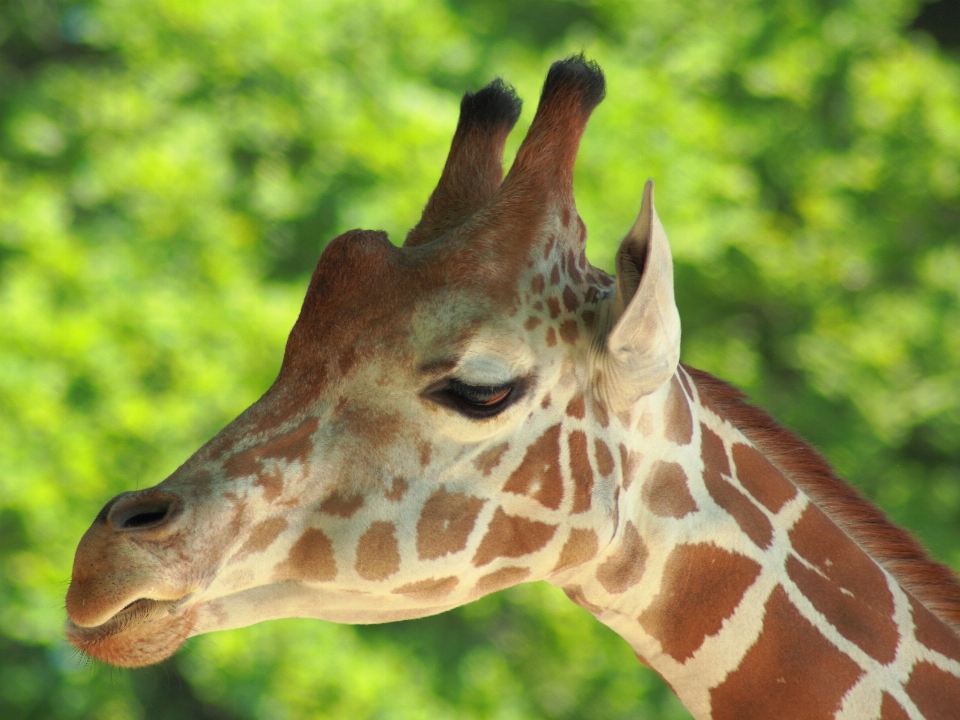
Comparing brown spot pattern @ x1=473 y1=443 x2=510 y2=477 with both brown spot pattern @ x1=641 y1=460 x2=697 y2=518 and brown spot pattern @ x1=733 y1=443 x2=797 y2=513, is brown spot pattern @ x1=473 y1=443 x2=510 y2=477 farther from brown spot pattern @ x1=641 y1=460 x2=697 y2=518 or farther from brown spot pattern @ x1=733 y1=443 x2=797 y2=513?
brown spot pattern @ x1=733 y1=443 x2=797 y2=513

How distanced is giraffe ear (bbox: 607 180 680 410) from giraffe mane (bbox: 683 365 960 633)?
347mm

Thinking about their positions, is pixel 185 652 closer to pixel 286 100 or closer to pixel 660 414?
pixel 286 100

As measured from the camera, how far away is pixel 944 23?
879 cm

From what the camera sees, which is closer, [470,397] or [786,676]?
[470,397]

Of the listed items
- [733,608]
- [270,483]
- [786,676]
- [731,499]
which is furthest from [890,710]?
[270,483]

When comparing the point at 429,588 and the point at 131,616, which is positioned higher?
the point at 429,588

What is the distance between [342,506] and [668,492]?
24.2 inches

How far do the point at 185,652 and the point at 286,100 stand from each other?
4110 mm

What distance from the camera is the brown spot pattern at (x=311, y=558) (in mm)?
1640

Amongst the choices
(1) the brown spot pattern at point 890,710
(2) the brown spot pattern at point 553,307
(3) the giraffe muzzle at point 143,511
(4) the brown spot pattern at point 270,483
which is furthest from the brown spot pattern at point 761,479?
(3) the giraffe muzzle at point 143,511

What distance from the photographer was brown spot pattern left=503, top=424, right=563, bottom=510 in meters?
1.71

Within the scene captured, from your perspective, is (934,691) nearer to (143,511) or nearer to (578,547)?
(578,547)

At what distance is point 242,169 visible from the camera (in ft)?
25.3

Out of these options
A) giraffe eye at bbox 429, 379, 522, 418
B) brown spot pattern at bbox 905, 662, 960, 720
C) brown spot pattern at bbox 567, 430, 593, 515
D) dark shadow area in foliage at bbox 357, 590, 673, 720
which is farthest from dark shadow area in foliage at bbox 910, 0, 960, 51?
giraffe eye at bbox 429, 379, 522, 418
